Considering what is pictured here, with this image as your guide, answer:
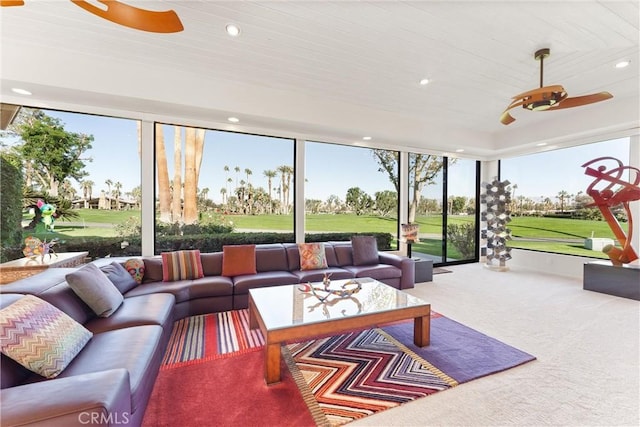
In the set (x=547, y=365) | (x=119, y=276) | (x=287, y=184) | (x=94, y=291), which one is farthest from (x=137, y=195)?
(x=547, y=365)

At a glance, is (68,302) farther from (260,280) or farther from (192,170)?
(192,170)

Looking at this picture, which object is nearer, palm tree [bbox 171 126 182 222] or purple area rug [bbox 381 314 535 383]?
purple area rug [bbox 381 314 535 383]

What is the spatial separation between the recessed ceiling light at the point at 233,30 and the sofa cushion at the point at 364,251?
3418 mm

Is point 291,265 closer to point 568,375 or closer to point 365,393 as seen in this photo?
point 365,393

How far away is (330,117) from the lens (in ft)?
14.2

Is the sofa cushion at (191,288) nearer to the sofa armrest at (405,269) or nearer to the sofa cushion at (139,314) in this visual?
the sofa cushion at (139,314)

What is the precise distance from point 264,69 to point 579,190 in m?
6.50

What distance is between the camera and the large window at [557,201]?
512cm

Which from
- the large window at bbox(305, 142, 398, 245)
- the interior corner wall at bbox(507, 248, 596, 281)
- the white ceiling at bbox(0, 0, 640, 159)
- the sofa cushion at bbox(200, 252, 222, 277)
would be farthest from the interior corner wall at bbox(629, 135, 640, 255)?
the sofa cushion at bbox(200, 252, 222, 277)

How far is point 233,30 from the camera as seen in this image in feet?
8.66

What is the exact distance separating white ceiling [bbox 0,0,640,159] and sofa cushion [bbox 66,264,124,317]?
2.18 meters

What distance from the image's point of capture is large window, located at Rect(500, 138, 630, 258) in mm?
5125

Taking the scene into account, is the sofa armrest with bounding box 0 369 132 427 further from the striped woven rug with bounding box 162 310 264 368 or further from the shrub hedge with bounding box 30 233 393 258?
the shrub hedge with bounding box 30 233 393 258

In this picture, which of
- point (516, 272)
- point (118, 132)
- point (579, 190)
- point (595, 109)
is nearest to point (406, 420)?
point (118, 132)
